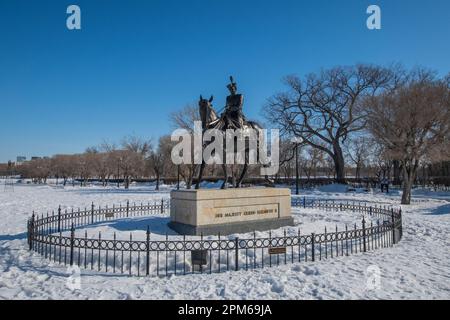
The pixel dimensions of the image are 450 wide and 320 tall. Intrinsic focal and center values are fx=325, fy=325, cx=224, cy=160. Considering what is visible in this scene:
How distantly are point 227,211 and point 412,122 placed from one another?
20.0 m

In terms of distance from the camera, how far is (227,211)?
12.2m

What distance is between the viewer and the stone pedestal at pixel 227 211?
11.5 metres

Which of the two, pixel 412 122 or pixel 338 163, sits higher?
pixel 412 122

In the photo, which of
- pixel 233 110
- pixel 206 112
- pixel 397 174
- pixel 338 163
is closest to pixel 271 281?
pixel 206 112

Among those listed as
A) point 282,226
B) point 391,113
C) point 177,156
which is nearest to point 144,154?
point 177,156

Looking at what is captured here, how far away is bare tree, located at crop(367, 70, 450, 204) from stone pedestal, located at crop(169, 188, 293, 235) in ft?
55.2

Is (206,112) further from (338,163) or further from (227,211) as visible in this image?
(338,163)

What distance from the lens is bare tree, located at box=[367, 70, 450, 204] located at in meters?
25.0

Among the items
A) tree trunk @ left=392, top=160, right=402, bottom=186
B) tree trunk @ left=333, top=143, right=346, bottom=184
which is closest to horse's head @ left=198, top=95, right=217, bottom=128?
tree trunk @ left=333, top=143, right=346, bottom=184

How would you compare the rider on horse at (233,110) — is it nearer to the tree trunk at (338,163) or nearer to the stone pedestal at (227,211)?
the stone pedestal at (227,211)

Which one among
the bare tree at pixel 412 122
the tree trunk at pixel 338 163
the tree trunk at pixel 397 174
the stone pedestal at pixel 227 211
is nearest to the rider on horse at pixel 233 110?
the stone pedestal at pixel 227 211

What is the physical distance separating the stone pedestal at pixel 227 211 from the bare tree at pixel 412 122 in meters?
16.8
